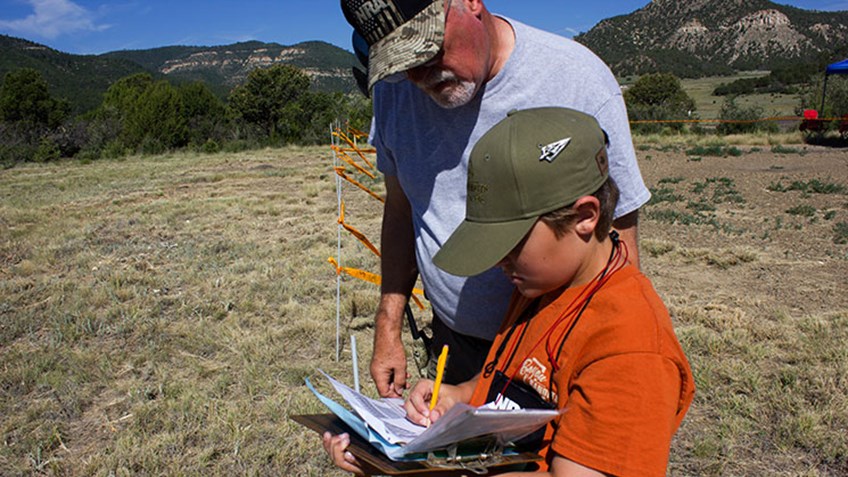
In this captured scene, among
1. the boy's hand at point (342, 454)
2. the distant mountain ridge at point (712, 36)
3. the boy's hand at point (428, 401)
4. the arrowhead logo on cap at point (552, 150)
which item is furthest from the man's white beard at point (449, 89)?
the distant mountain ridge at point (712, 36)

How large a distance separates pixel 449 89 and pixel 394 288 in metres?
0.80

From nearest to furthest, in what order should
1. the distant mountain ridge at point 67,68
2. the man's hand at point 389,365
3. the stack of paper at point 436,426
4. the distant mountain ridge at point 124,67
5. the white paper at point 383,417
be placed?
the stack of paper at point 436,426 → the white paper at point 383,417 → the man's hand at point 389,365 → the distant mountain ridge at point 67,68 → the distant mountain ridge at point 124,67

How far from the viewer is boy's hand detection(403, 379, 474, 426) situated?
1484 millimetres

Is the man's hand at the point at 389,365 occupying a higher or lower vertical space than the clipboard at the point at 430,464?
lower

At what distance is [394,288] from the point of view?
2068 millimetres

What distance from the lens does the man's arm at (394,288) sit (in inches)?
79.0

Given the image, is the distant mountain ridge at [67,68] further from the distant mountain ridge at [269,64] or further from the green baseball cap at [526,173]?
the green baseball cap at [526,173]

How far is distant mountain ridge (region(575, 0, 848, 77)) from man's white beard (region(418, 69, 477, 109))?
99.8m

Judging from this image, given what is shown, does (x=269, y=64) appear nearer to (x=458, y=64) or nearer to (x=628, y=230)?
(x=458, y=64)

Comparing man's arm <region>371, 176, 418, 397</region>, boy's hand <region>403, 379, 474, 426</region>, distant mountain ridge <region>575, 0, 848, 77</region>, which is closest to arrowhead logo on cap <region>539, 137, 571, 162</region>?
boy's hand <region>403, 379, 474, 426</region>

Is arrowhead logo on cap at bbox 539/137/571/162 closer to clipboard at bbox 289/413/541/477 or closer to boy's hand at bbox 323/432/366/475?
→ clipboard at bbox 289/413/541/477

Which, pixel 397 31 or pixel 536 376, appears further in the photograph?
pixel 397 31

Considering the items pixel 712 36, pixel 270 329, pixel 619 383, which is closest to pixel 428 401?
pixel 619 383

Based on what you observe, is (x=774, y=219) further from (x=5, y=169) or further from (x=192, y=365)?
(x=5, y=169)
